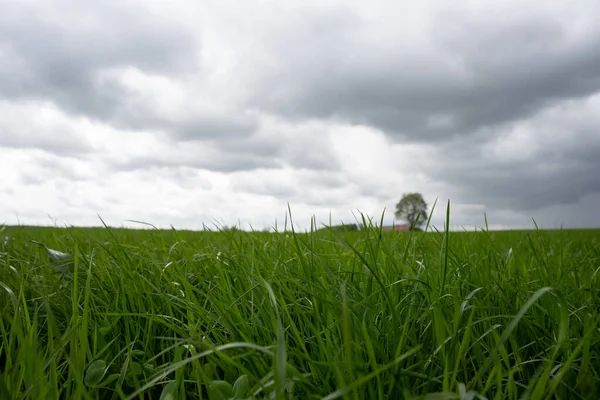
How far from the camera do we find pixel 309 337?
1530 millimetres

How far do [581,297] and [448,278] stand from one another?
625 mm

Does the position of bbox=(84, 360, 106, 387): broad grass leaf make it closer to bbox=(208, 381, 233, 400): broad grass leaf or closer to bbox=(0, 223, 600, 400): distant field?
bbox=(0, 223, 600, 400): distant field

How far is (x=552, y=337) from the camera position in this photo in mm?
1684

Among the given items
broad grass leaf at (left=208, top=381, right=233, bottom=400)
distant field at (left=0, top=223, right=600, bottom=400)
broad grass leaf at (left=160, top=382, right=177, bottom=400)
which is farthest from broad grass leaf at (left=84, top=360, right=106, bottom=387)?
broad grass leaf at (left=208, top=381, right=233, bottom=400)

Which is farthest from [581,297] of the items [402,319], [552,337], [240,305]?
[240,305]

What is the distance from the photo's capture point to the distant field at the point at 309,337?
1.20 meters

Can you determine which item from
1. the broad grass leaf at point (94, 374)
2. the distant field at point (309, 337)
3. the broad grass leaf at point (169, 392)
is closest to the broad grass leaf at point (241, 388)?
the distant field at point (309, 337)

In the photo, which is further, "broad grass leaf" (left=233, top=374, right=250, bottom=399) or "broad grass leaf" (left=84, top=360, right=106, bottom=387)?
"broad grass leaf" (left=84, top=360, right=106, bottom=387)

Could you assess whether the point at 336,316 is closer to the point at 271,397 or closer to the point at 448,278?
the point at 271,397

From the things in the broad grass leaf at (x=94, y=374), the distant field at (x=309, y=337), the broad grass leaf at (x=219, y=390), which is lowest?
the broad grass leaf at (x=94, y=374)

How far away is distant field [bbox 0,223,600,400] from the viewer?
120cm

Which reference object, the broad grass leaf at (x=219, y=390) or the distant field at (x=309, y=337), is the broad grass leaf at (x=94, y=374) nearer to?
the distant field at (x=309, y=337)

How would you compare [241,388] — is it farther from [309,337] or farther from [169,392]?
[309,337]

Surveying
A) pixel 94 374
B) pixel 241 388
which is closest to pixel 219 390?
pixel 241 388
